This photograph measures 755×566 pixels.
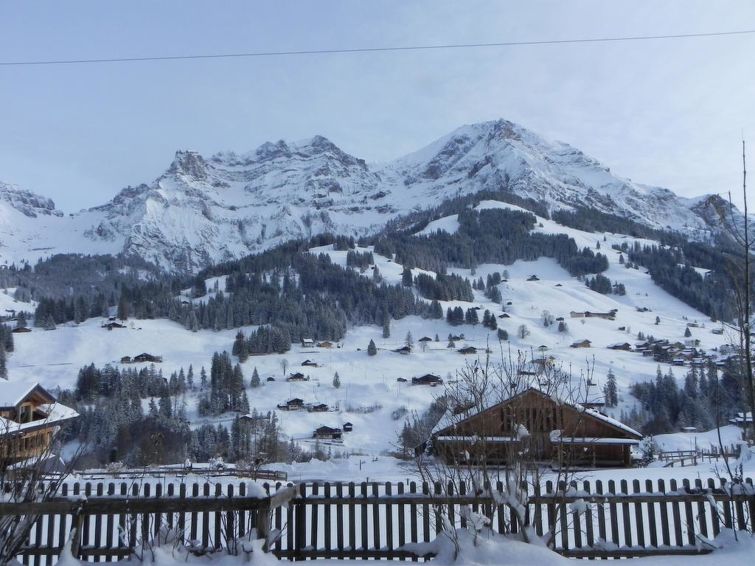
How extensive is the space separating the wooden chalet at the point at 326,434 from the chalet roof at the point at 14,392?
3525 centimetres

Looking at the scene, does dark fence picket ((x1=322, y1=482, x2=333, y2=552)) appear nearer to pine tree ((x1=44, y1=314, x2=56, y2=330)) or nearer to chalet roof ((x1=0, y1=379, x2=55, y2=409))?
chalet roof ((x1=0, y1=379, x2=55, y2=409))

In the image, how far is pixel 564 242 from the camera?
577ft

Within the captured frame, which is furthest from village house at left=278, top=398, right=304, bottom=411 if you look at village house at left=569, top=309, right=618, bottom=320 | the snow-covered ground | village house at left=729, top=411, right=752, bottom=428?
village house at left=569, top=309, right=618, bottom=320

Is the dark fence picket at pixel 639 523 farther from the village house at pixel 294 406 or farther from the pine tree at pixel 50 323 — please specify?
the pine tree at pixel 50 323

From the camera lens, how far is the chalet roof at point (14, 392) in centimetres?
2284

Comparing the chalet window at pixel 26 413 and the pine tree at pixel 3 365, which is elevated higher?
the pine tree at pixel 3 365

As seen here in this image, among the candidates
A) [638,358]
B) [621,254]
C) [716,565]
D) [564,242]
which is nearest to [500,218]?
[564,242]

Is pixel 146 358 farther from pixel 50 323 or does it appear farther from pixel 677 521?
pixel 677 521

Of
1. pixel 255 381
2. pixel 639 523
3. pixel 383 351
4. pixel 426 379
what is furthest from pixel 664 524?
pixel 383 351

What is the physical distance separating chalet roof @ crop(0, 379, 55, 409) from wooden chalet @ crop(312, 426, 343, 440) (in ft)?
116

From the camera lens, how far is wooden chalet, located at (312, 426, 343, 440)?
188ft

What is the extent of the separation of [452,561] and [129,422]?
2553 inches

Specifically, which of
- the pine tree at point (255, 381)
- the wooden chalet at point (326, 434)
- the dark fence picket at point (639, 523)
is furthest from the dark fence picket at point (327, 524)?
the pine tree at point (255, 381)

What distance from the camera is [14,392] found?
23562 millimetres
